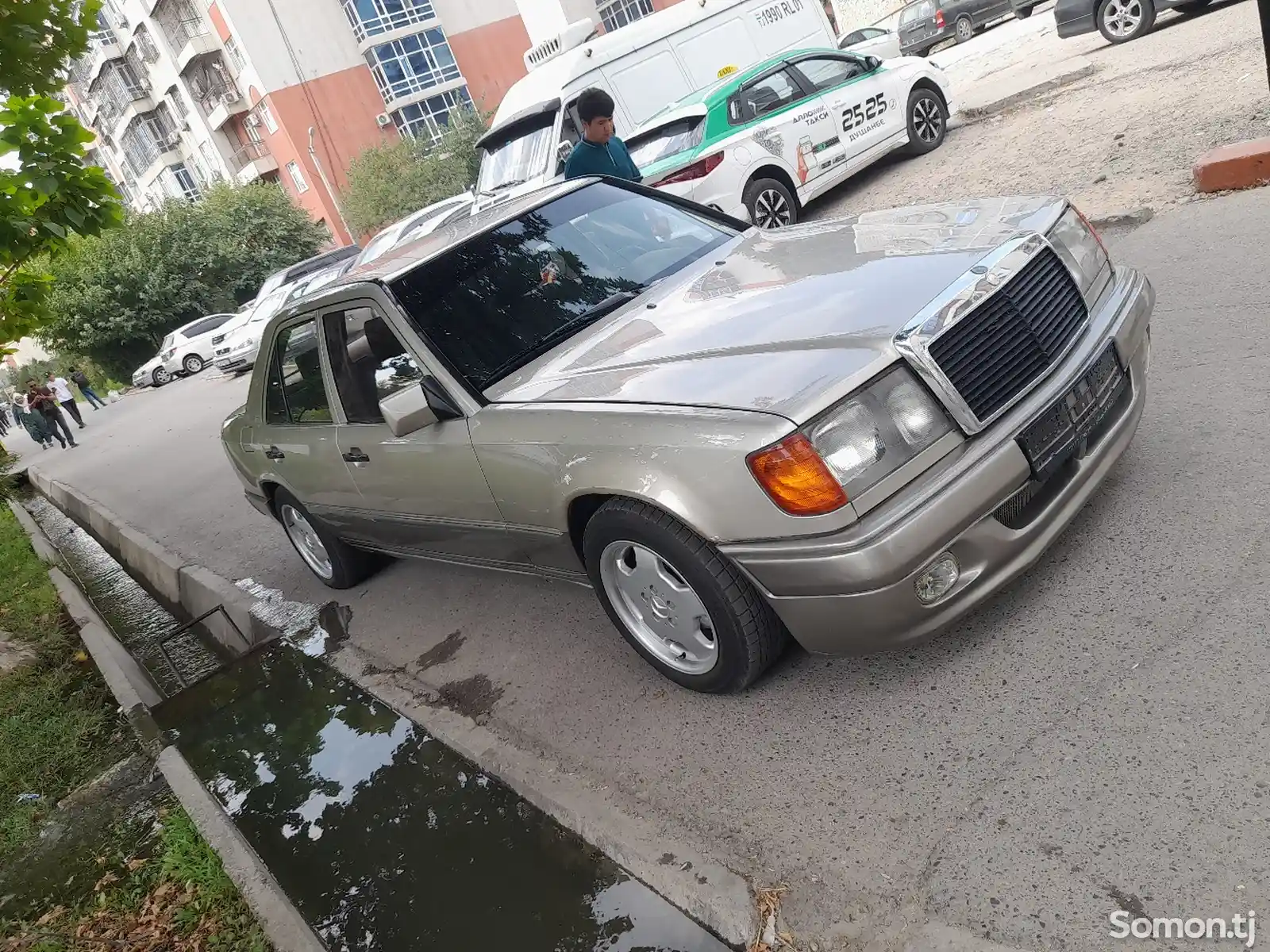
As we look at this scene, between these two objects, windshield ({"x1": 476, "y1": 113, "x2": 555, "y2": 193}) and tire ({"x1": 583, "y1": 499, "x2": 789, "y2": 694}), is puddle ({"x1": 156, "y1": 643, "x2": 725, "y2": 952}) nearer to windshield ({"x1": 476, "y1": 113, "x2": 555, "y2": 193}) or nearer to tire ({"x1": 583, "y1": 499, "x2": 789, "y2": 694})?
tire ({"x1": 583, "y1": 499, "x2": 789, "y2": 694})

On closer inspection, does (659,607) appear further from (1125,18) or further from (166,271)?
(166,271)

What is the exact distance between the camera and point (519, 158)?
12.2 metres

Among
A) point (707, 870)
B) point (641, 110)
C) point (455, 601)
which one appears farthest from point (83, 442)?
point (707, 870)

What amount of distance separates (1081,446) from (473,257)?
2.50m

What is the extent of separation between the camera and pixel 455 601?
4.92 meters

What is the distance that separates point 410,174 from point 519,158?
2486 cm

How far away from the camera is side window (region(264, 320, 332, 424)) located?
4.54m

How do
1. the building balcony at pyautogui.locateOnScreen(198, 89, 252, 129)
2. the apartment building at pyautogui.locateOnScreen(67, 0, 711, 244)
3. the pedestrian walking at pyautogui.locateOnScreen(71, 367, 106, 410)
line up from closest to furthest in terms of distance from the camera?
the pedestrian walking at pyautogui.locateOnScreen(71, 367, 106, 410)
the apartment building at pyautogui.locateOnScreen(67, 0, 711, 244)
the building balcony at pyautogui.locateOnScreen(198, 89, 252, 129)

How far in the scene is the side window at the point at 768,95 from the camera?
30.8 feet

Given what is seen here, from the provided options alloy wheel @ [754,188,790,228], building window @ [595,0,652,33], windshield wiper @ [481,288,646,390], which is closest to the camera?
windshield wiper @ [481,288,646,390]

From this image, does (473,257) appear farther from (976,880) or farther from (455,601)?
(976,880)

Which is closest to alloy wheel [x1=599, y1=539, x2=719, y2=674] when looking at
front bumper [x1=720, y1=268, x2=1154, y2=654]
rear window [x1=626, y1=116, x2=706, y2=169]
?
front bumper [x1=720, y1=268, x2=1154, y2=654]

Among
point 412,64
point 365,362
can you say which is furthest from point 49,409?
point 412,64

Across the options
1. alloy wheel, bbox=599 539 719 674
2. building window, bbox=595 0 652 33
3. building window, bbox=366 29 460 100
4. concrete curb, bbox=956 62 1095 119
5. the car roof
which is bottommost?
alloy wheel, bbox=599 539 719 674
